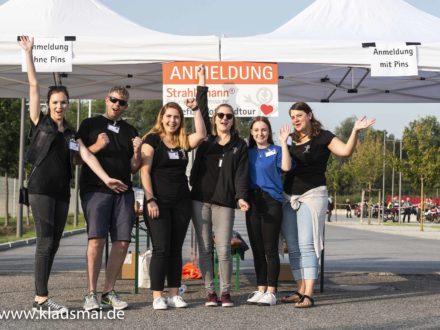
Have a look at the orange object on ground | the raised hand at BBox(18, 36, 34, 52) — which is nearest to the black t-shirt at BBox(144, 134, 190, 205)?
the raised hand at BBox(18, 36, 34, 52)

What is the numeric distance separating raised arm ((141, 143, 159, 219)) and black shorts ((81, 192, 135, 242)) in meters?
0.17

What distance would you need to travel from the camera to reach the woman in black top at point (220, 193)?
304 inches

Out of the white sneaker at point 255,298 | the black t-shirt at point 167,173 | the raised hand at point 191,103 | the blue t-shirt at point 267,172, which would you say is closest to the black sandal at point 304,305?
the white sneaker at point 255,298

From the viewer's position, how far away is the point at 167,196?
751cm

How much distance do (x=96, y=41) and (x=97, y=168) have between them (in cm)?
215

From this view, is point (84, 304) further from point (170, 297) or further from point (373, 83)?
point (373, 83)

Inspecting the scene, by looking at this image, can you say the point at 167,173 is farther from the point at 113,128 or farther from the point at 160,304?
the point at 160,304

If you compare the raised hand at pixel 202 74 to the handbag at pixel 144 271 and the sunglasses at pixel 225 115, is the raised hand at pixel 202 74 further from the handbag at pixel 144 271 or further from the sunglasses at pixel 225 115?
the handbag at pixel 144 271

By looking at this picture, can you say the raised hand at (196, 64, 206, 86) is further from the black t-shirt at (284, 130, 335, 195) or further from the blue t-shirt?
the black t-shirt at (284, 130, 335, 195)

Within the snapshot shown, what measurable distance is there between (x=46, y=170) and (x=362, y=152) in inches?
1987

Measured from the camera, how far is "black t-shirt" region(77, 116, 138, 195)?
24.3 ft

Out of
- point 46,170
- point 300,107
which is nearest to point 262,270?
point 300,107

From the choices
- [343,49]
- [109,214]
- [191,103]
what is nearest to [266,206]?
[191,103]

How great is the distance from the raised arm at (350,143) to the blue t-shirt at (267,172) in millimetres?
533
